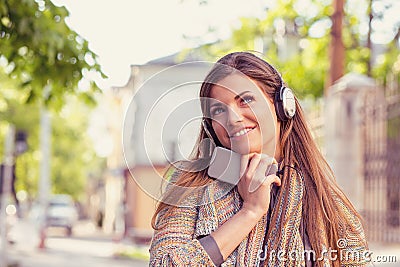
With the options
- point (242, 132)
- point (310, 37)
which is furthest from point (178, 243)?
point (310, 37)

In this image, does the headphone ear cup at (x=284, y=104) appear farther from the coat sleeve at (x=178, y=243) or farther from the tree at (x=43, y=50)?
the tree at (x=43, y=50)

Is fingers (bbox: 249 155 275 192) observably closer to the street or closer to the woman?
the woman

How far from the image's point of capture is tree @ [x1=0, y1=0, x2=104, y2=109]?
6.37m

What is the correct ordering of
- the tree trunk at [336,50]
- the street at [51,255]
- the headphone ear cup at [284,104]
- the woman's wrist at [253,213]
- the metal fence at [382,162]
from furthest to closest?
the street at [51,255], the tree trunk at [336,50], the metal fence at [382,162], the headphone ear cup at [284,104], the woman's wrist at [253,213]

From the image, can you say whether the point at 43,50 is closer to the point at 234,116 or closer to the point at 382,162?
the point at 234,116

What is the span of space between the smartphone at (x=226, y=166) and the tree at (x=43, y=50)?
4.13m

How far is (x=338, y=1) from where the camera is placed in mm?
14789

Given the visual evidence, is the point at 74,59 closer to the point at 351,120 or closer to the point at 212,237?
the point at 212,237

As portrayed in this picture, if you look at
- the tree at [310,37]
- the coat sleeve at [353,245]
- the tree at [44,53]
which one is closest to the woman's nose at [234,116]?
the coat sleeve at [353,245]

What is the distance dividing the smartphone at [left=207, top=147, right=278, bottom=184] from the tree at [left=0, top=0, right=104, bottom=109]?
413cm

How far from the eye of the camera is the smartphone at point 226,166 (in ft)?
6.86

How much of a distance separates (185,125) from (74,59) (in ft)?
16.2

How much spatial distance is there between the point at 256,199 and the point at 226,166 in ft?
0.40

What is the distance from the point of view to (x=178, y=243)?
6.78ft
